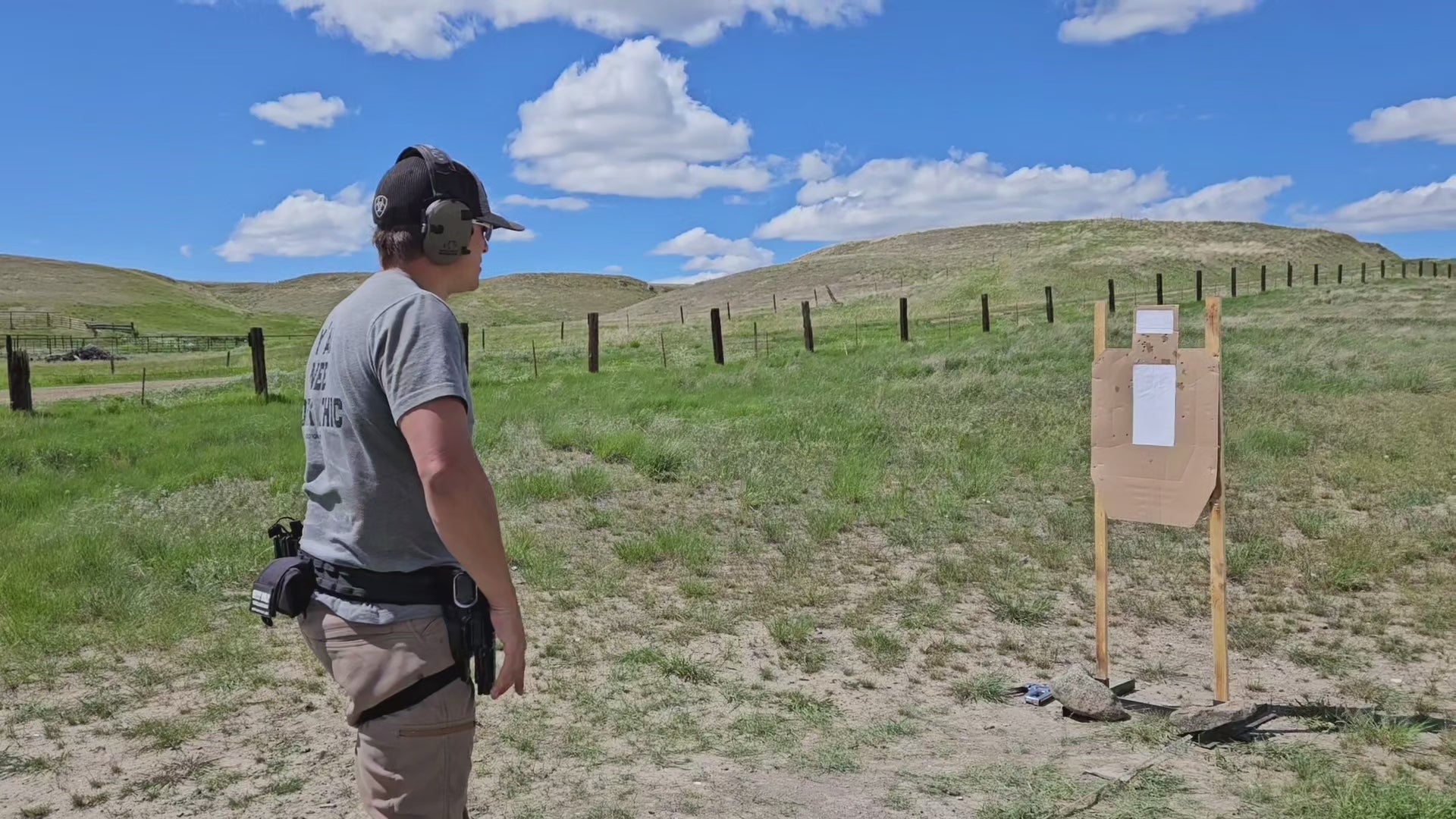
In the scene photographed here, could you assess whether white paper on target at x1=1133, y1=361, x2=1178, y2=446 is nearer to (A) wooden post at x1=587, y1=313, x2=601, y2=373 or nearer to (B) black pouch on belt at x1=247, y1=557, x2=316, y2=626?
(B) black pouch on belt at x1=247, y1=557, x2=316, y2=626

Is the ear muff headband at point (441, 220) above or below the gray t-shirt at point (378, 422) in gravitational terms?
above

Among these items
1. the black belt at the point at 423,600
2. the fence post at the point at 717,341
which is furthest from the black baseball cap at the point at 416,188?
the fence post at the point at 717,341

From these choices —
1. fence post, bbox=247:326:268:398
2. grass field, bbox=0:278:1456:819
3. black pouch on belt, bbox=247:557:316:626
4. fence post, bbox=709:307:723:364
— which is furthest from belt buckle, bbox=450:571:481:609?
fence post, bbox=709:307:723:364

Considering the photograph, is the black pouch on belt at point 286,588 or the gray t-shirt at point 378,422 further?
the black pouch on belt at point 286,588

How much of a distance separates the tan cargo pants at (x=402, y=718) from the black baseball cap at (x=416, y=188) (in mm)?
982

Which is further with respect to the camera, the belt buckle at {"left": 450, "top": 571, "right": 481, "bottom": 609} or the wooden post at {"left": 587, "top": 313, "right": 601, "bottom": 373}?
the wooden post at {"left": 587, "top": 313, "right": 601, "bottom": 373}

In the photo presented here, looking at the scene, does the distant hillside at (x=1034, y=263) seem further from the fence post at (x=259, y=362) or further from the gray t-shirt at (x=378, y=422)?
the gray t-shirt at (x=378, y=422)

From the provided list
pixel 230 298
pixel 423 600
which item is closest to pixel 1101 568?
pixel 423 600

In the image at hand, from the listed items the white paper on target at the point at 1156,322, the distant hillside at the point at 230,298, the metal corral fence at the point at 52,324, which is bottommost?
the white paper on target at the point at 1156,322

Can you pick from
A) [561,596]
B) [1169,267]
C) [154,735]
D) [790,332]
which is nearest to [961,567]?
[561,596]

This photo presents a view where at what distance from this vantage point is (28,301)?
365ft

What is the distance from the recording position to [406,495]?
232 cm

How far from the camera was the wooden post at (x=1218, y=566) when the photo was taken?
499 cm

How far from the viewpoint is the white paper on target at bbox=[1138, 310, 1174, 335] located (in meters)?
5.37
